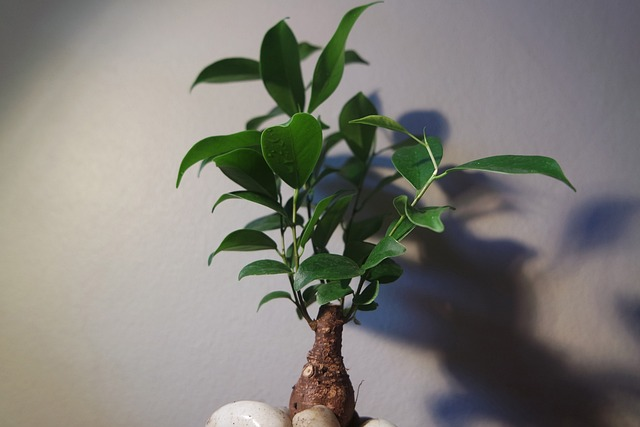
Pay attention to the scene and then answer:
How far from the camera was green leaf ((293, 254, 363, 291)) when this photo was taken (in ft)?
2.49

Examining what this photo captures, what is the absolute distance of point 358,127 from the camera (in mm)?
1029

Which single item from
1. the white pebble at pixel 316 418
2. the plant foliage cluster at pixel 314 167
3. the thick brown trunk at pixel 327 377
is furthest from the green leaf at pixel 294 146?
the white pebble at pixel 316 418

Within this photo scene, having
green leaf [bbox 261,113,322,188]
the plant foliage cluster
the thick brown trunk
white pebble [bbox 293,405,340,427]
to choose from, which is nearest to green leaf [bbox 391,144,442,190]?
the plant foliage cluster

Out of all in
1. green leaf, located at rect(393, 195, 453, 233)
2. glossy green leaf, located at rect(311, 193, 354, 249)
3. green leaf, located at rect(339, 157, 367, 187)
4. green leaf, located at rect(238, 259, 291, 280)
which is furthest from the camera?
green leaf, located at rect(339, 157, 367, 187)

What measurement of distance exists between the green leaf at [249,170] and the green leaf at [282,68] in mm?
142

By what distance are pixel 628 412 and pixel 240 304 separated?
0.79 meters

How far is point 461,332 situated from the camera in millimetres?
1123

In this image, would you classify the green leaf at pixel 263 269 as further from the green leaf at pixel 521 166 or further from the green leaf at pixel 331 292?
the green leaf at pixel 521 166

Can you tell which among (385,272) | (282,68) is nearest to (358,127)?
(282,68)

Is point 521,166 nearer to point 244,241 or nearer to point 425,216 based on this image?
point 425,216

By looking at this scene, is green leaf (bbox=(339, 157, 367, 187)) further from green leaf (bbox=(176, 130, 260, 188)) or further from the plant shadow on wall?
green leaf (bbox=(176, 130, 260, 188))

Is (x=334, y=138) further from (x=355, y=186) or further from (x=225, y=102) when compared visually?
(x=225, y=102)

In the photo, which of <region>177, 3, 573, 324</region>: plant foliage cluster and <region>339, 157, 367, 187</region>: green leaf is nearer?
<region>177, 3, 573, 324</region>: plant foliage cluster

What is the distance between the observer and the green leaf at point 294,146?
2.44 feet
